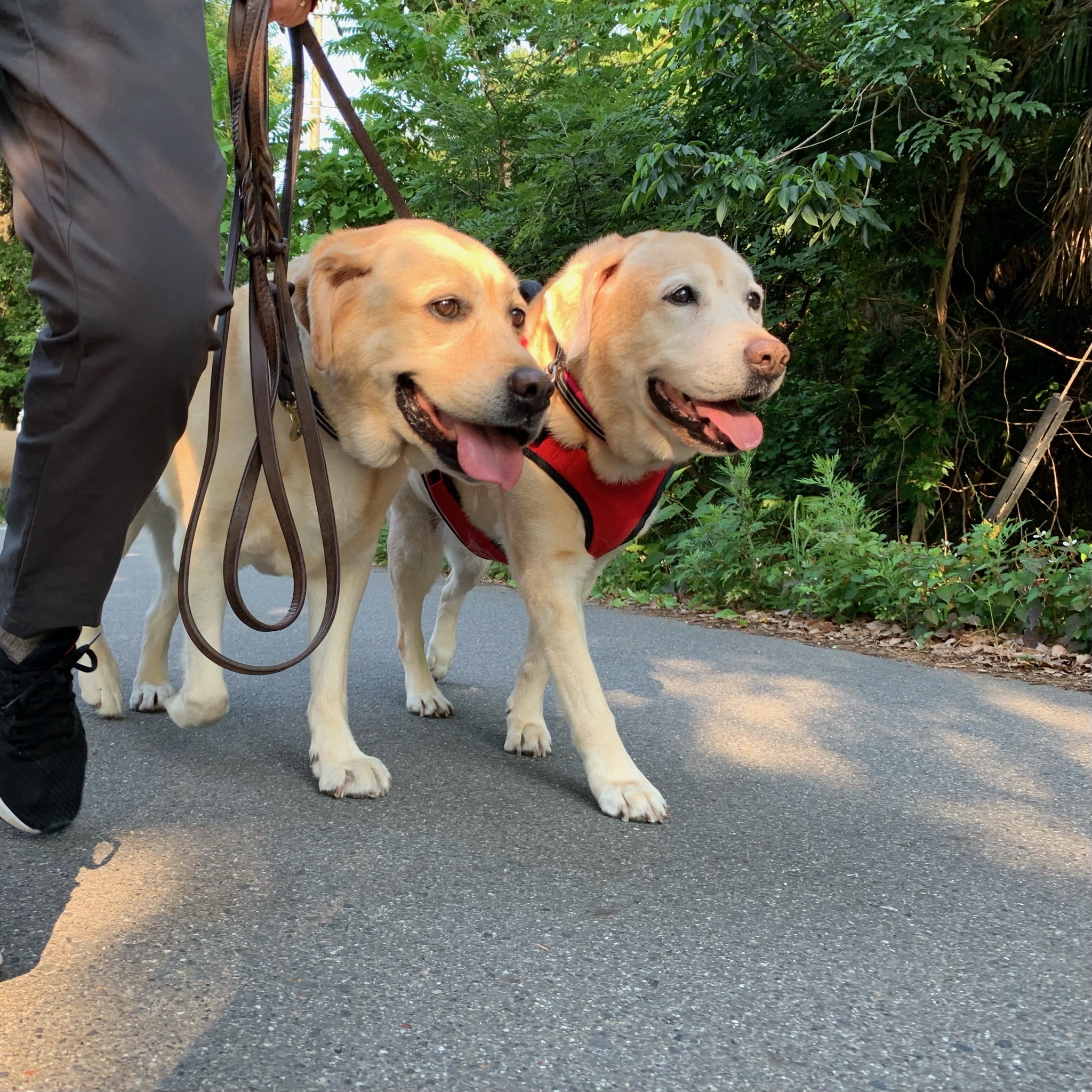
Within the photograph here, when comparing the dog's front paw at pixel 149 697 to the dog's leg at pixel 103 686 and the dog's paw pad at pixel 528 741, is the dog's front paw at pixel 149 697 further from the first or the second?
the dog's paw pad at pixel 528 741

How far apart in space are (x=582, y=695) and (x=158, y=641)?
158cm

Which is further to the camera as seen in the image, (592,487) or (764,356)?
(592,487)

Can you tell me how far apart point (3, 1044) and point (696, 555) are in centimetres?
561

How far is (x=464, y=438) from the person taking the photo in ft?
8.15

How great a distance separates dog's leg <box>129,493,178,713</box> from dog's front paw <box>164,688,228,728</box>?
764 mm

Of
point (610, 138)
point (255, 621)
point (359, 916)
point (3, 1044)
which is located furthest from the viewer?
point (610, 138)

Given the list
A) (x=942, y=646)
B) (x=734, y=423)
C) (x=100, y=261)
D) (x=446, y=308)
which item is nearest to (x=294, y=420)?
(x=446, y=308)

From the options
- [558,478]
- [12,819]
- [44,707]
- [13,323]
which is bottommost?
[12,819]

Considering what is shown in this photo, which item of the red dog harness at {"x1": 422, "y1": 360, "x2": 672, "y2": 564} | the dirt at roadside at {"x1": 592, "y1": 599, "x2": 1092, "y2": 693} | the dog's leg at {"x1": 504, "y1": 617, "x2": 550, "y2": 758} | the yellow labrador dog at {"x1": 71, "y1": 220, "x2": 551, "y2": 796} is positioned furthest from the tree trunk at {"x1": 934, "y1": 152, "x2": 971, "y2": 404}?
the yellow labrador dog at {"x1": 71, "y1": 220, "x2": 551, "y2": 796}

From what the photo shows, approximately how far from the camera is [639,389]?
2.83m

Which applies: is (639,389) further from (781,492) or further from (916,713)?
(781,492)

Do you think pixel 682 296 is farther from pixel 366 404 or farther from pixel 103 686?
pixel 103 686

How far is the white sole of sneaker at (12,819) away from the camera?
1.83m

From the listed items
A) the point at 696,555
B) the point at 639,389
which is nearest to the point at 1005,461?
the point at 696,555
